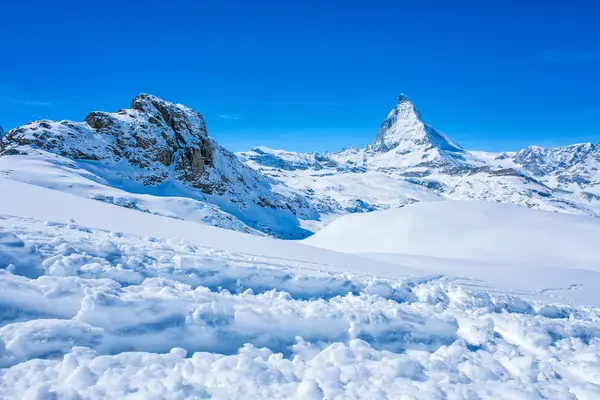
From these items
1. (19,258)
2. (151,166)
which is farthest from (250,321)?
(151,166)

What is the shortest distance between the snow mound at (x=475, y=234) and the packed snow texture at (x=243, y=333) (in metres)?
11.2

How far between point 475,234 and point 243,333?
19.3 m

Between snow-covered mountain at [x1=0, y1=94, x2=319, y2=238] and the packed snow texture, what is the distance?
42857 mm

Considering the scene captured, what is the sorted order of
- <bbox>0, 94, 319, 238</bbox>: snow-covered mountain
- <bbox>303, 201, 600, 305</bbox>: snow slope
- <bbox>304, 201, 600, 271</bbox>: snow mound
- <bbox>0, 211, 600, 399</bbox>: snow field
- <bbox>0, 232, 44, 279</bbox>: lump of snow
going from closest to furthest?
<bbox>0, 211, 600, 399</bbox>: snow field, <bbox>0, 232, 44, 279</bbox>: lump of snow, <bbox>303, 201, 600, 305</bbox>: snow slope, <bbox>304, 201, 600, 271</bbox>: snow mound, <bbox>0, 94, 319, 238</bbox>: snow-covered mountain

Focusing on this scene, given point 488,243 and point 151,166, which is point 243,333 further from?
point 151,166

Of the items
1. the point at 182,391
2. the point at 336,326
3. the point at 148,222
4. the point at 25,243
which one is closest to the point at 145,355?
the point at 182,391

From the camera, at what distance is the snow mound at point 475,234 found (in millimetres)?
18156

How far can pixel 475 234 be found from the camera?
20.8 meters

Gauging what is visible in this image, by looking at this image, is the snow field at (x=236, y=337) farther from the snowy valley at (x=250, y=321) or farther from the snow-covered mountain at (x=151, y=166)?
the snow-covered mountain at (x=151, y=166)

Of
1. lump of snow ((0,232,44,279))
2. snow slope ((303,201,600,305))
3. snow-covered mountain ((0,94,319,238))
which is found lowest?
lump of snow ((0,232,44,279))

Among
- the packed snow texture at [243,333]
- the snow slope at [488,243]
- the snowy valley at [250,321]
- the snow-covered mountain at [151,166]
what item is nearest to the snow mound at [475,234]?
the snow slope at [488,243]

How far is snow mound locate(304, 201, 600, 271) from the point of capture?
18.2 m

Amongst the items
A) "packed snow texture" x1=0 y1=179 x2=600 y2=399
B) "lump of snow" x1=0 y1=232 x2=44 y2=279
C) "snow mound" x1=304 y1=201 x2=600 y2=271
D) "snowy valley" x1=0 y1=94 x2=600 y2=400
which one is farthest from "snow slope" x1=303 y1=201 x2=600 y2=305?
"lump of snow" x1=0 y1=232 x2=44 y2=279

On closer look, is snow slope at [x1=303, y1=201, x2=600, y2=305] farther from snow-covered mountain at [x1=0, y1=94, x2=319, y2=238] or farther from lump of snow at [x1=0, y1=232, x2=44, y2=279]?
snow-covered mountain at [x1=0, y1=94, x2=319, y2=238]
